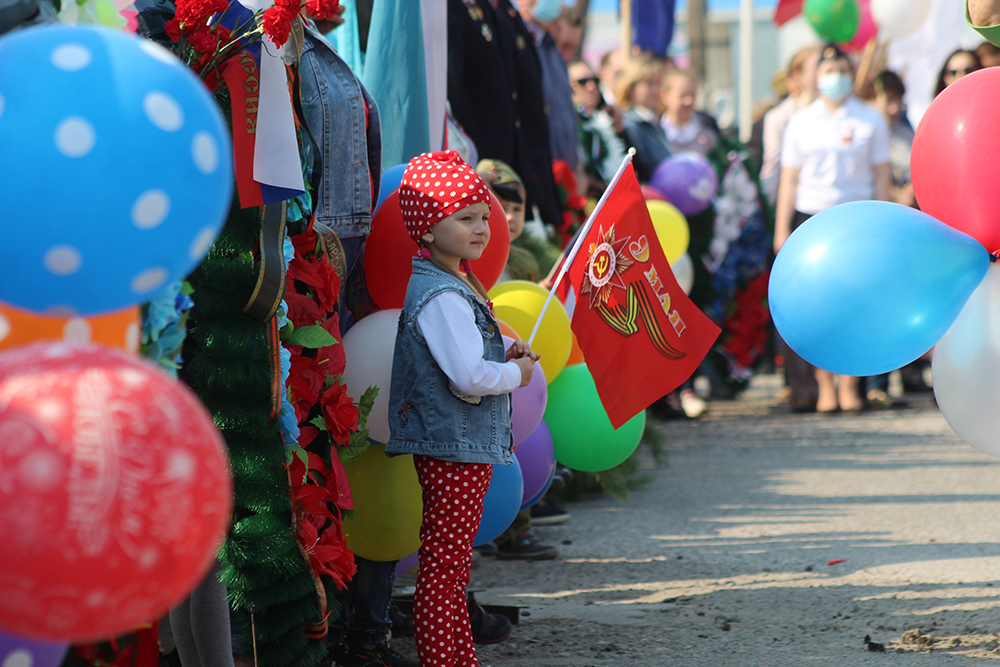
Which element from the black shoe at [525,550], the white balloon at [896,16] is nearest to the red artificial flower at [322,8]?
the black shoe at [525,550]

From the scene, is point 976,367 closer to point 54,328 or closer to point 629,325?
point 629,325

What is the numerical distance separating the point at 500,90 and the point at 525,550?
218 cm

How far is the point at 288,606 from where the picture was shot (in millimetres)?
2711

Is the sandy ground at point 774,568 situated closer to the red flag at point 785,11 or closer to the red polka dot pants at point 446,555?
the red polka dot pants at point 446,555

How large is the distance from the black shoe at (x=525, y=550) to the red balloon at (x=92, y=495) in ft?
10.7

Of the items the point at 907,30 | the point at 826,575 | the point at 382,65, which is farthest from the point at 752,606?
the point at 907,30

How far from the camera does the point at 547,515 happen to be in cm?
527

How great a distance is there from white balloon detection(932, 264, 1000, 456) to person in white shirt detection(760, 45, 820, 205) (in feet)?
17.6

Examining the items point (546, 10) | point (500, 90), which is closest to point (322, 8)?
point (500, 90)

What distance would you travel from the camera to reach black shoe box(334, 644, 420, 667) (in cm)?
328

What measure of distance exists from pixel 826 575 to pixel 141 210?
3.48 meters

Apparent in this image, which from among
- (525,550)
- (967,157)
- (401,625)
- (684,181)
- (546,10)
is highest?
(546,10)

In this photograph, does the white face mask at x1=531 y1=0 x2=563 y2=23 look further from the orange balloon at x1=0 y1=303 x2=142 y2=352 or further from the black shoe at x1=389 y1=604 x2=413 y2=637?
the orange balloon at x1=0 y1=303 x2=142 y2=352

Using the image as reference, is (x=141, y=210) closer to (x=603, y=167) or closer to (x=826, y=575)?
(x=826, y=575)
